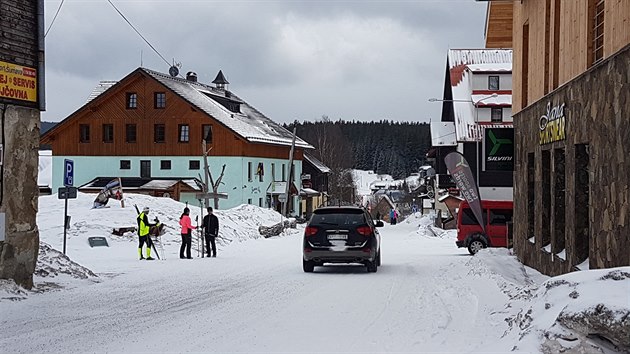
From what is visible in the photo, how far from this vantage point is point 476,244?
31484mm

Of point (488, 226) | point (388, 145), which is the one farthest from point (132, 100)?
A: point (388, 145)

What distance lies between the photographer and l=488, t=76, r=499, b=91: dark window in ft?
199

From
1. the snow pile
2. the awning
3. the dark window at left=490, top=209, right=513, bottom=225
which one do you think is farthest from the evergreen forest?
the snow pile

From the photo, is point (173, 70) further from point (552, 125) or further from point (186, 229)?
point (552, 125)

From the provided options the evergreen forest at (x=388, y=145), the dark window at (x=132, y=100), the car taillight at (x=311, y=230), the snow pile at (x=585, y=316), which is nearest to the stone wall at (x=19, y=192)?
the car taillight at (x=311, y=230)

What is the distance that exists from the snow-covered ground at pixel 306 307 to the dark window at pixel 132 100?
43.9 metres

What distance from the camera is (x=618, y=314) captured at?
22.6 ft

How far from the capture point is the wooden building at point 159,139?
6500cm

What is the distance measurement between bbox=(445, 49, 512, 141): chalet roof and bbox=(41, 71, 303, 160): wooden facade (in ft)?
53.7

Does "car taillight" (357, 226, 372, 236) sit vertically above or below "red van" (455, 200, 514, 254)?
above

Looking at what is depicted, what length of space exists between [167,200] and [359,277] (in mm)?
26076

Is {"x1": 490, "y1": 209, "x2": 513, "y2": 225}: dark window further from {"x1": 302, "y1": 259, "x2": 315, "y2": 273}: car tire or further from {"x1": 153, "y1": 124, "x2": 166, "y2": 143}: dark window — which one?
{"x1": 153, "y1": 124, "x2": 166, "y2": 143}: dark window

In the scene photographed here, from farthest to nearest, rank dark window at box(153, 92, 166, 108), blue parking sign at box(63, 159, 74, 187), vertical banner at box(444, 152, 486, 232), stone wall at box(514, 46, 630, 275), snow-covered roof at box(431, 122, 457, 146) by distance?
dark window at box(153, 92, 166, 108) < snow-covered roof at box(431, 122, 457, 146) < vertical banner at box(444, 152, 486, 232) < blue parking sign at box(63, 159, 74, 187) < stone wall at box(514, 46, 630, 275)

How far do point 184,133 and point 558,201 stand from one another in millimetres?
51743
